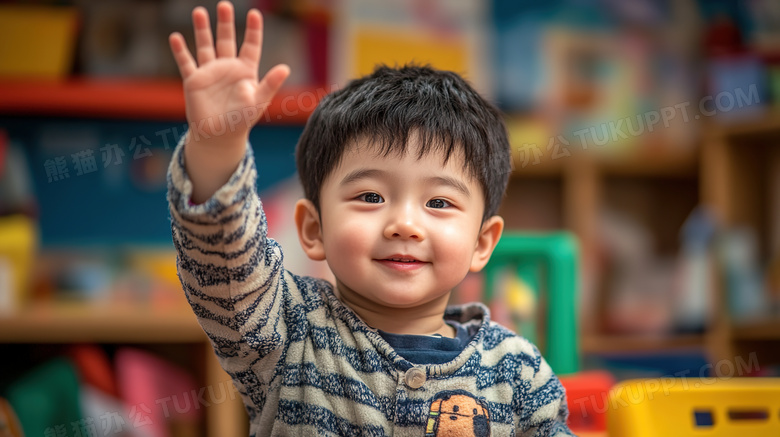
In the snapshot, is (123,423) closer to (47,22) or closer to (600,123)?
(47,22)

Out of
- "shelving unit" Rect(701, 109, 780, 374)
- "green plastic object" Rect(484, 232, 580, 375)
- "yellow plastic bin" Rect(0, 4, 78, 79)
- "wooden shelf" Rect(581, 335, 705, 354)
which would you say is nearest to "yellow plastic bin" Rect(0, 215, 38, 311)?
"yellow plastic bin" Rect(0, 4, 78, 79)

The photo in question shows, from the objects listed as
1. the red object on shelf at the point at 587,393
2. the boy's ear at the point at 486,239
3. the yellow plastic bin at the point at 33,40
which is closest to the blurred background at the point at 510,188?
the yellow plastic bin at the point at 33,40

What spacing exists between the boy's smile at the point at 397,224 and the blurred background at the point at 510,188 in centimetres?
72

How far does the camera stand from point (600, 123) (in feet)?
7.29

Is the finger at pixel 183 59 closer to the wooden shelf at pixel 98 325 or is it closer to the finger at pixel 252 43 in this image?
the finger at pixel 252 43

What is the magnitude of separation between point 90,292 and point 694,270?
5.34ft

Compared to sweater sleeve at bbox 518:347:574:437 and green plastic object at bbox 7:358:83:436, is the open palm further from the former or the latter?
green plastic object at bbox 7:358:83:436

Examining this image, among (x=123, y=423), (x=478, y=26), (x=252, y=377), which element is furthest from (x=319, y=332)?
(x=478, y=26)

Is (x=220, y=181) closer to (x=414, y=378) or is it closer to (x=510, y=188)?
(x=414, y=378)

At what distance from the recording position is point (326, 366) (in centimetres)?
75

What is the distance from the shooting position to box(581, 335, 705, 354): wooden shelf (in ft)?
7.08

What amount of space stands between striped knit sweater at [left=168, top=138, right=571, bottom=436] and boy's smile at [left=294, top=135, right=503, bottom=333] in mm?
59

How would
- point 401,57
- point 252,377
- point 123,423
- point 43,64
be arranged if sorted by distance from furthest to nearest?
point 401,57, point 43,64, point 123,423, point 252,377

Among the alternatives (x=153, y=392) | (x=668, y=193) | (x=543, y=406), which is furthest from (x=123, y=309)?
(x=668, y=193)
